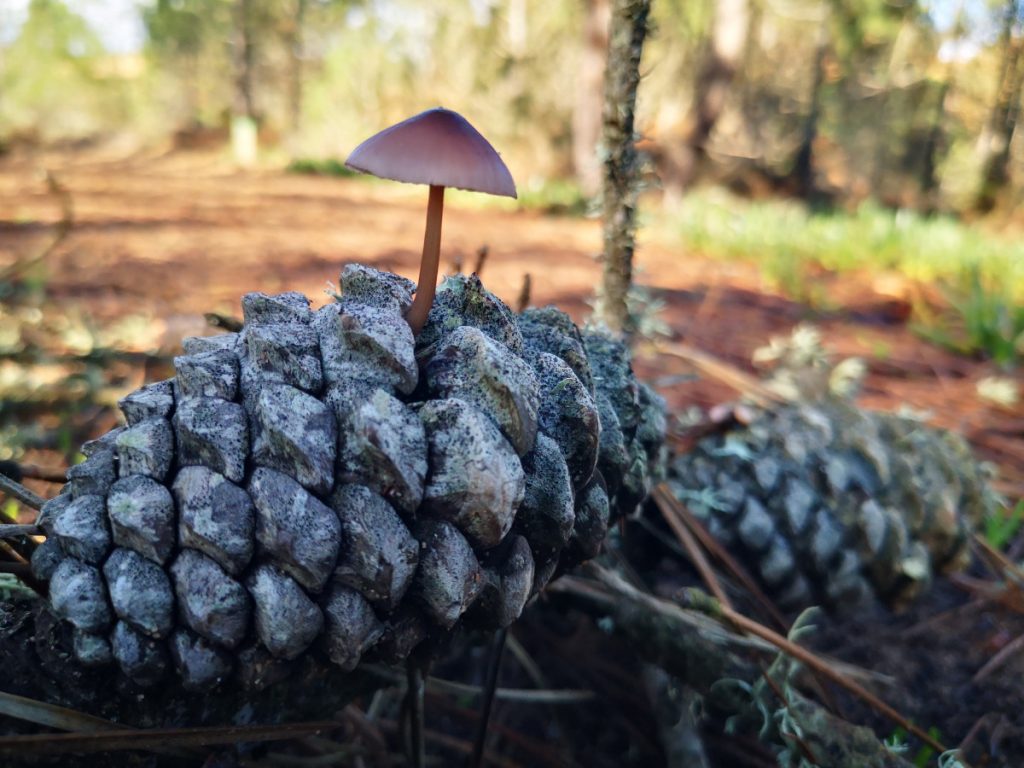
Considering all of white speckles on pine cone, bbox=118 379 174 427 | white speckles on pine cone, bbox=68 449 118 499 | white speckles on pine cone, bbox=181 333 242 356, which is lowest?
white speckles on pine cone, bbox=68 449 118 499

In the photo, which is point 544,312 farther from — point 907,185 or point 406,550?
point 907,185

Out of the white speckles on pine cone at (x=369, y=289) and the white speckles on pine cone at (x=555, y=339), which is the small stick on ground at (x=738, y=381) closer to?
the white speckles on pine cone at (x=555, y=339)

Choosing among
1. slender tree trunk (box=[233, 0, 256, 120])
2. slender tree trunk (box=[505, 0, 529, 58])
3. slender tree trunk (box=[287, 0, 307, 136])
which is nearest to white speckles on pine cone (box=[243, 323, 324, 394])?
slender tree trunk (box=[505, 0, 529, 58])

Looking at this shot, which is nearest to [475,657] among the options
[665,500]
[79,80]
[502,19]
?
[665,500]

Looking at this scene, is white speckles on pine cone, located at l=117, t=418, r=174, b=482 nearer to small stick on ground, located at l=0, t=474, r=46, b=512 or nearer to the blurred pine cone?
small stick on ground, located at l=0, t=474, r=46, b=512

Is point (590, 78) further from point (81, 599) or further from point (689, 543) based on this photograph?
point (81, 599)

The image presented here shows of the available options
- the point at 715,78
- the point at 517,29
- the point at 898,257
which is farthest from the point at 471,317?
the point at 517,29
